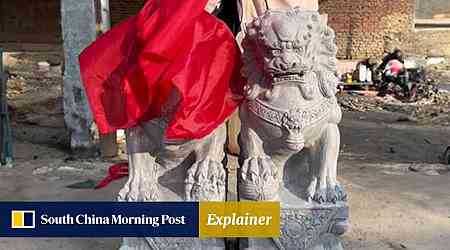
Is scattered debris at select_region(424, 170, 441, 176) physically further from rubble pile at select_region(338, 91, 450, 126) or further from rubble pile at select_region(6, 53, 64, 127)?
rubble pile at select_region(6, 53, 64, 127)

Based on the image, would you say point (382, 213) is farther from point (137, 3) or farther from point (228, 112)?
point (137, 3)

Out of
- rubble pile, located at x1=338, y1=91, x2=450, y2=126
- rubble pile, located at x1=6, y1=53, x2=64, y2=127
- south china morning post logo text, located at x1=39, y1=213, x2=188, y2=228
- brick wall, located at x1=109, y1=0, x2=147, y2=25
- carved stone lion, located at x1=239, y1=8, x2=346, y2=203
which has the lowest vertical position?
rubble pile, located at x1=338, y1=91, x2=450, y2=126

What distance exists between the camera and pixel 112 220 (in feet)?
8.64

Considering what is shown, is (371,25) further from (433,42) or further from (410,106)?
(410,106)

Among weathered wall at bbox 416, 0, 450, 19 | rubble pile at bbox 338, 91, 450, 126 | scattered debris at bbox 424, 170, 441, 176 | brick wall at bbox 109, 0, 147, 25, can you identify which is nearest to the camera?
scattered debris at bbox 424, 170, 441, 176

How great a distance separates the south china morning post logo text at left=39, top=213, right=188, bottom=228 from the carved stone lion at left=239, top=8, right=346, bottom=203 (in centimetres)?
31

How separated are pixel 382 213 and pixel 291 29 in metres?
1.84

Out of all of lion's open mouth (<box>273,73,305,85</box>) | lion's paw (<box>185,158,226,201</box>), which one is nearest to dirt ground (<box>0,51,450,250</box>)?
lion's paw (<box>185,158,226,201</box>)

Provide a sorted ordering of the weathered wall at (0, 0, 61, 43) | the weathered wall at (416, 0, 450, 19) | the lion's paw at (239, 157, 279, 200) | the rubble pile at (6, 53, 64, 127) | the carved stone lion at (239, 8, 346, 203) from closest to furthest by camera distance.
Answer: the carved stone lion at (239, 8, 346, 203) → the lion's paw at (239, 157, 279, 200) → the rubble pile at (6, 53, 64, 127) → the weathered wall at (0, 0, 61, 43) → the weathered wall at (416, 0, 450, 19)

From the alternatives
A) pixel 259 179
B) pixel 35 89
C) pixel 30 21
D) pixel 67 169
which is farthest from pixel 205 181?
pixel 30 21

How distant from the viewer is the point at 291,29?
2.31 m

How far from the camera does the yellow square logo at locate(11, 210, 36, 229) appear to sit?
2.77 meters

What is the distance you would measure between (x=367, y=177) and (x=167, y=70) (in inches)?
107

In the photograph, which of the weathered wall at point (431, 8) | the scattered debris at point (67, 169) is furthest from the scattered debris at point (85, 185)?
the weathered wall at point (431, 8)
